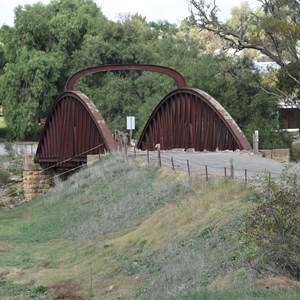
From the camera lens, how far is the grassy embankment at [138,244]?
535 inches

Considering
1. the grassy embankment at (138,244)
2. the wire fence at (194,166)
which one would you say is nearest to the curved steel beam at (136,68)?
the wire fence at (194,166)

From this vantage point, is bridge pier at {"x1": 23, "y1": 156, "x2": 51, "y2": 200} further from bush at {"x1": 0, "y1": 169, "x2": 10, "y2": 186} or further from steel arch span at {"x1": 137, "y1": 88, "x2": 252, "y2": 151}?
steel arch span at {"x1": 137, "y1": 88, "x2": 252, "y2": 151}

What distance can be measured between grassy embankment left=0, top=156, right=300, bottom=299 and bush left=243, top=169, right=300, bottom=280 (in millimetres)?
453

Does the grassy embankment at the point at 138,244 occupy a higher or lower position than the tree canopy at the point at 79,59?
lower

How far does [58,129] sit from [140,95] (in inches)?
798

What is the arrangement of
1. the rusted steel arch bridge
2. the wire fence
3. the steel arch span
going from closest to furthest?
the wire fence < the steel arch span < the rusted steel arch bridge

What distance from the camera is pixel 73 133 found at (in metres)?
39.3

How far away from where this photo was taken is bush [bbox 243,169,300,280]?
11.6 meters

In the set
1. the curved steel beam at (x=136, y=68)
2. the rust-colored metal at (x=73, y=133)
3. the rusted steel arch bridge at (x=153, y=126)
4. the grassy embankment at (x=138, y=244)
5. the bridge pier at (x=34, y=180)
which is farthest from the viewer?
the bridge pier at (x=34, y=180)

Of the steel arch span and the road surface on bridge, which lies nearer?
the road surface on bridge

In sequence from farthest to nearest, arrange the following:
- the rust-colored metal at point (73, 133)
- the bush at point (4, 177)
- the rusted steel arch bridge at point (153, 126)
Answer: the bush at point (4, 177) < the rust-colored metal at point (73, 133) < the rusted steel arch bridge at point (153, 126)

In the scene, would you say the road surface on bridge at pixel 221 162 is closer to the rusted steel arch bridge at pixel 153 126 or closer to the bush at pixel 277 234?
the rusted steel arch bridge at pixel 153 126

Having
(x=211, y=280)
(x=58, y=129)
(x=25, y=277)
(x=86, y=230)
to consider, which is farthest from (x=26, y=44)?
(x=211, y=280)

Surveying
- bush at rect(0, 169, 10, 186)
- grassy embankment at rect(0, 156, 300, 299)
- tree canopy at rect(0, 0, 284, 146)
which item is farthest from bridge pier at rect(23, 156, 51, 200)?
grassy embankment at rect(0, 156, 300, 299)
